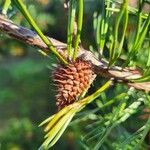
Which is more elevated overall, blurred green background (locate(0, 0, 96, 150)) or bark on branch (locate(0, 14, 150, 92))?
bark on branch (locate(0, 14, 150, 92))

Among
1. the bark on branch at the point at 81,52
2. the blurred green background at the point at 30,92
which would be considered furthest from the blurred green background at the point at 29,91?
the bark on branch at the point at 81,52

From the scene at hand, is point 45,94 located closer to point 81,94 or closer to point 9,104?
point 9,104

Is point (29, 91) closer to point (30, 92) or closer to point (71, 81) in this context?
point (30, 92)

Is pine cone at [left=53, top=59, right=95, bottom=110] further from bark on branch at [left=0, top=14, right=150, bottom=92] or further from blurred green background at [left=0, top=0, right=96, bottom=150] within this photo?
blurred green background at [left=0, top=0, right=96, bottom=150]

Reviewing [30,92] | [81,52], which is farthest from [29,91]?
[81,52]

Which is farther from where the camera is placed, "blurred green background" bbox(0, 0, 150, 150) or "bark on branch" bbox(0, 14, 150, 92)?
"blurred green background" bbox(0, 0, 150, 150)

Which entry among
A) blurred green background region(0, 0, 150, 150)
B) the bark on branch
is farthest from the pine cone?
blurred green background region(0, 0, 150, 150)
